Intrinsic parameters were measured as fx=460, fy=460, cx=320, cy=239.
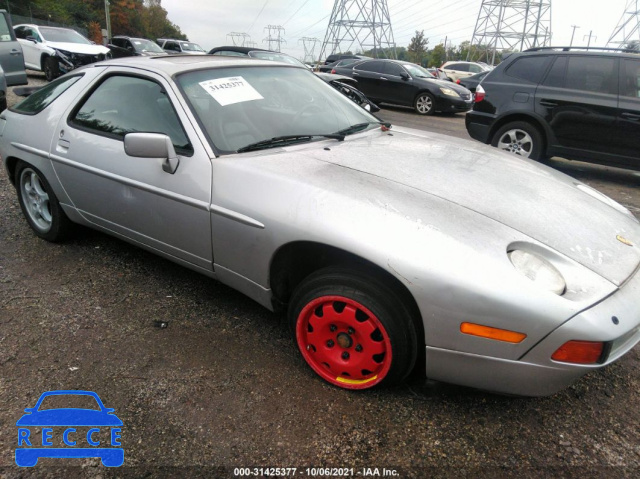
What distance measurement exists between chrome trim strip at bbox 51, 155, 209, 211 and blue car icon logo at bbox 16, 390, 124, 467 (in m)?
0.99

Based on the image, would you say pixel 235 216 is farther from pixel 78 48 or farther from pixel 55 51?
pixel 78 48

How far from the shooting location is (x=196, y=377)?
85.6 inches

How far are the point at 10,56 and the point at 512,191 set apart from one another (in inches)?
407

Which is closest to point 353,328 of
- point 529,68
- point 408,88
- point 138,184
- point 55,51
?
point 138,184

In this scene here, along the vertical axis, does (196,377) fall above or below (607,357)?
below

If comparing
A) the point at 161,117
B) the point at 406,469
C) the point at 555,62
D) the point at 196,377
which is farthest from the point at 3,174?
the point at 555,62

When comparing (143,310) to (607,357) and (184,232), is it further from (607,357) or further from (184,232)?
(607,357)

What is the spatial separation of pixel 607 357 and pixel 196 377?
5.61 feet

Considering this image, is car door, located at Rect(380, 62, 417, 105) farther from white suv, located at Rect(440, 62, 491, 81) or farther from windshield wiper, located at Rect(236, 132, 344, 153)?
windshield wiper, located at Rect(236, 132, 344, 153)

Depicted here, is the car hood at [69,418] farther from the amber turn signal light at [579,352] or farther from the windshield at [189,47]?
the windshield at [189,47]

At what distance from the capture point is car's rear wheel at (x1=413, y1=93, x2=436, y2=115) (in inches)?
488

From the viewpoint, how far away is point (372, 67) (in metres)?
13.4

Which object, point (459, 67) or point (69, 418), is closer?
point (69, 418)

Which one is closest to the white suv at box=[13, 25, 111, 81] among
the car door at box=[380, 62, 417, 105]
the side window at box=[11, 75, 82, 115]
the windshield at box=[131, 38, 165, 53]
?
the windshield at box=[131, 38, 165, 53]
